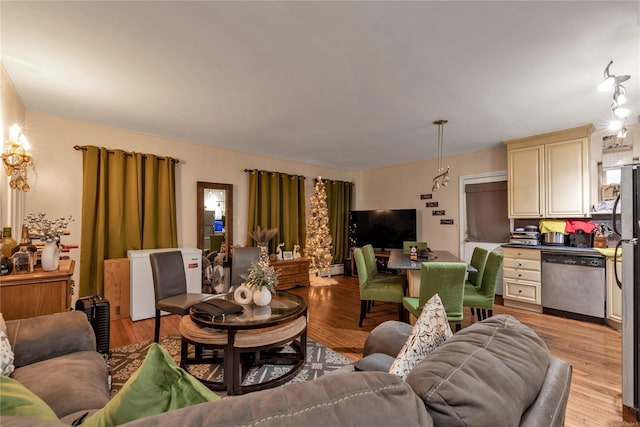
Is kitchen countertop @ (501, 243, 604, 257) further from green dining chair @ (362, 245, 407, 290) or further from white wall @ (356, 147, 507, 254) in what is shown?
green dining chair @ (362, 245, 407, 290)

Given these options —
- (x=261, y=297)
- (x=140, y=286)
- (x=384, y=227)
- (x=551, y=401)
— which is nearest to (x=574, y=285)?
(x=384, y=227)

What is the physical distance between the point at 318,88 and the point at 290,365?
2.51 metres

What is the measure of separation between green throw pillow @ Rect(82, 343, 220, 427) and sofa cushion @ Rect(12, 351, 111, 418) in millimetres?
A: 983

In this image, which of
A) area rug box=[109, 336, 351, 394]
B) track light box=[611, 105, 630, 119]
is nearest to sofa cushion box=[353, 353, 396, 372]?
area rug box=[109, 336, 351, 394]

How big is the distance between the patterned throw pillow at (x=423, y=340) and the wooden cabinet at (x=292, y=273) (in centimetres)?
418

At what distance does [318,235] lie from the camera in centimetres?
601

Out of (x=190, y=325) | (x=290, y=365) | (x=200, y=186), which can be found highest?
(x=200, y=186)

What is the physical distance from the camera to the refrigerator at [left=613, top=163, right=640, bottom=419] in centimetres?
194

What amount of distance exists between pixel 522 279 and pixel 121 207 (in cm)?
552

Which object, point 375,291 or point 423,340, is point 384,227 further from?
point 423,340

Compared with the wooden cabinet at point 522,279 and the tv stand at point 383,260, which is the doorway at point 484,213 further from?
the tv stand at point 383,260

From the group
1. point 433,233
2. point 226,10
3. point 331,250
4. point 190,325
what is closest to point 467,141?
point 433,233

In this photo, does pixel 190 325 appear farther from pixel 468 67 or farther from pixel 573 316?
pixel 573 316

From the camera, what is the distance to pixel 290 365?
2.59 meters
